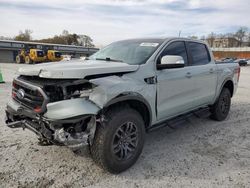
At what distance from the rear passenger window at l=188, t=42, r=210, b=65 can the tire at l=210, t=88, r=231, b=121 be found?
1058 mm

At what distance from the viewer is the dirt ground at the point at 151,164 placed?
2.98 m

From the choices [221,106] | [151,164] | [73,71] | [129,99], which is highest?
[73,71]

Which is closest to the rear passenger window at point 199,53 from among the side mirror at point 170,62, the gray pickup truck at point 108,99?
the gray pickup truck at point 108,99

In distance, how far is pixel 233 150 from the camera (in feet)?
13.1

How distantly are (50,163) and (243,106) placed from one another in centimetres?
621

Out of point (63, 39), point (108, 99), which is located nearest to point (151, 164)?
point (108, 99)

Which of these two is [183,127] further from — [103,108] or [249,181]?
[103,108]

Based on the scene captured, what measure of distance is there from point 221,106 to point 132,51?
9.56 ft

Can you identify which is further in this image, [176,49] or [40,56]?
[40,56]

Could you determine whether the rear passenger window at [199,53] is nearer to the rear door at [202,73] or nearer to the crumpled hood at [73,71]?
the rear door at [202,73]

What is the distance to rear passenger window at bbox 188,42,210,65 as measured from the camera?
466cm

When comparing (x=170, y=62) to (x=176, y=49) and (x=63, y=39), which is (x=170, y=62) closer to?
(x=176, y=49)

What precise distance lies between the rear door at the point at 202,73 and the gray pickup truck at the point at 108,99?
28 centimetres

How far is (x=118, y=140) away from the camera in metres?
3.12
